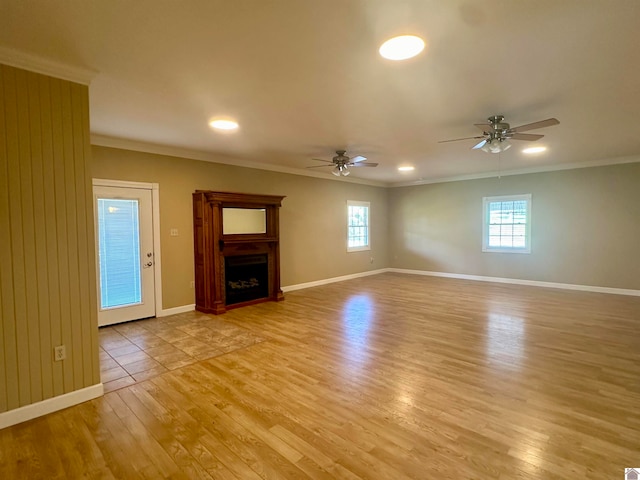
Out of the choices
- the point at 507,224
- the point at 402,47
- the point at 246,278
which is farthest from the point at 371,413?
the point at 507,224

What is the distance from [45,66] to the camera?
241cm

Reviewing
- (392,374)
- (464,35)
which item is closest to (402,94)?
(464,35)

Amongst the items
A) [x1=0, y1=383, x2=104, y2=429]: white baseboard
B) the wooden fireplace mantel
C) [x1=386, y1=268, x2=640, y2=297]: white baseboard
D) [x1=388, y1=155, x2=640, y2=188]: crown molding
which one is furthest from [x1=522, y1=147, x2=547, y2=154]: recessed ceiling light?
[x1=0, y1=383, x2=104, y2=429]: white baseboard

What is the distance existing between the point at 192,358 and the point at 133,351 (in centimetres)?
78

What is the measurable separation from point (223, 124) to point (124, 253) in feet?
7.89

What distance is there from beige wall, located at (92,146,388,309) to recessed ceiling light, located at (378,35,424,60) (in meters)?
4.00

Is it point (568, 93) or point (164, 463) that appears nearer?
point (164, 463)

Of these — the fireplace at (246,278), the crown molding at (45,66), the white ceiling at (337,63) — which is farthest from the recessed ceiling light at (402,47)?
the fireplace at (246,278)

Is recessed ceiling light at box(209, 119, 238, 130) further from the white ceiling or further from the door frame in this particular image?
the door frame

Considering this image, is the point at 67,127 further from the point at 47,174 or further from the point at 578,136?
the point at 578,136

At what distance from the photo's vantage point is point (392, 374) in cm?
303

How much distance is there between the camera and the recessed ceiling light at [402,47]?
211cm

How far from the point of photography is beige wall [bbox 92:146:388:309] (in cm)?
495

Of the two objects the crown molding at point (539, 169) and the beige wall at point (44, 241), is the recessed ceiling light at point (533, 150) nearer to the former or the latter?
the crown molding at point (539, 169)
